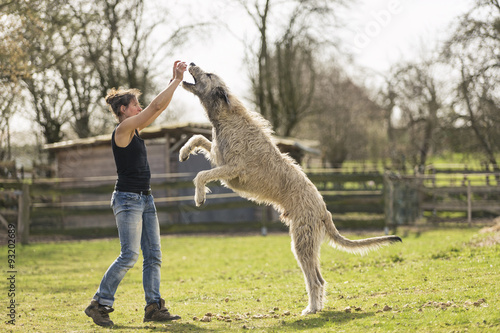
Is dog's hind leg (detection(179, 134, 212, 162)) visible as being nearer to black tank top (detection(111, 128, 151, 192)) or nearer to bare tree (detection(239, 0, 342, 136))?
black tank top (detection(111, 128, 151, 192))

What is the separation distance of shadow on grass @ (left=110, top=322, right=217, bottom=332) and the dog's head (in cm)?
247

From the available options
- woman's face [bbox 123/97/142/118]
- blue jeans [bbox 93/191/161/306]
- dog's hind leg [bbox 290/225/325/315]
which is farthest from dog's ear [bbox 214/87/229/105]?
dog's hind leg [bbox 290/225/325/315]

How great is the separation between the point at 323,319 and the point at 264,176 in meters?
1.73

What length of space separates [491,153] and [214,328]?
18.6 metres

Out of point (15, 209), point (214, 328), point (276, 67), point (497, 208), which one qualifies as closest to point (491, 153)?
point (497, 208)

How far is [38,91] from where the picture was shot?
23734mm

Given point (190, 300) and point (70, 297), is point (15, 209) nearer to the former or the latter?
point (70, 297)

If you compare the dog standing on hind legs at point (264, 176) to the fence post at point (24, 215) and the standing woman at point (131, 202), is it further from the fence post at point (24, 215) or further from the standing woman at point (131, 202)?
the fence post at point (24, 215)

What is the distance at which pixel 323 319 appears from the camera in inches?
211

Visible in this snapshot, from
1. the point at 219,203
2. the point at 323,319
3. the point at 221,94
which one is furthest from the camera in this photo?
the point at 219,203

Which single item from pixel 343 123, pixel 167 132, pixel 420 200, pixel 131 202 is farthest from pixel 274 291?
pixel 343 123

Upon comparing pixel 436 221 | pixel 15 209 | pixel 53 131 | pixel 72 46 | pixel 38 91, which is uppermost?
pixel 72 46

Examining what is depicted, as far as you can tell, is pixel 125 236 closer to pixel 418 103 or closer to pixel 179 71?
pixel 179 71

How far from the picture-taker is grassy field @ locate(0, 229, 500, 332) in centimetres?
509
